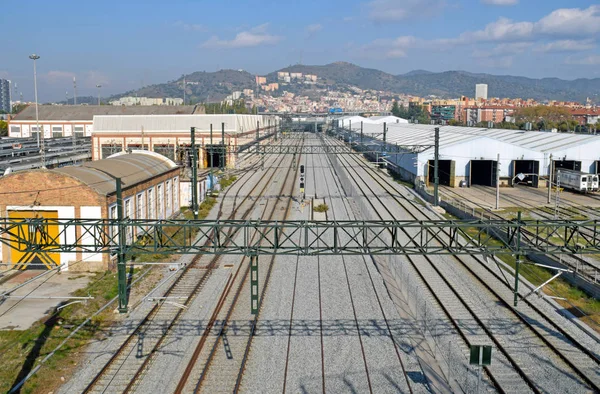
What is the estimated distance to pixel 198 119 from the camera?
54.8m

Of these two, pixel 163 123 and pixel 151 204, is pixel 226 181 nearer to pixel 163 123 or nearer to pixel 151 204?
pixel 163 123

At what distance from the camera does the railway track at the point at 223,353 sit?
1148 cm

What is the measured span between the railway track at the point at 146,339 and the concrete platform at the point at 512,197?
18.5 meters

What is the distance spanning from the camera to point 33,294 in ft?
56.7

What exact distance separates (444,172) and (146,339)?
31.9m

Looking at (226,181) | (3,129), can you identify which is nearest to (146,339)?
(226,181)

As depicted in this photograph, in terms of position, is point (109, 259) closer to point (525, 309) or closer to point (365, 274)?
point (365, 274)

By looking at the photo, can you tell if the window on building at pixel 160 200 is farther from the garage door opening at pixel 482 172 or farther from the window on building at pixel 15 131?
the window on building at pixel 15 131

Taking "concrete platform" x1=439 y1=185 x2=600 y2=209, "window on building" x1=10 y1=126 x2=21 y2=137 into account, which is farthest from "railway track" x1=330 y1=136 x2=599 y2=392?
"window on building" x1=10 y1=126 x2=21 y2=137

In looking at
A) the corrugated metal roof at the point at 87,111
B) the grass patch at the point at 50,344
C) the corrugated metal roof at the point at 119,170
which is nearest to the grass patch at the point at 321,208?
the corrugated metal roof at the point at 119,170

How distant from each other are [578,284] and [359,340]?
27.7ft

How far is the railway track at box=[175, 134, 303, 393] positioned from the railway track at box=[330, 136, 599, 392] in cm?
496

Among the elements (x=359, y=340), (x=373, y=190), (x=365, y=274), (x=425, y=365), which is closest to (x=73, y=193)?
(x=365, y=274)

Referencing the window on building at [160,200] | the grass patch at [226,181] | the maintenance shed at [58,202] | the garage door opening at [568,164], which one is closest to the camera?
the maintenance shed at [58,202]
